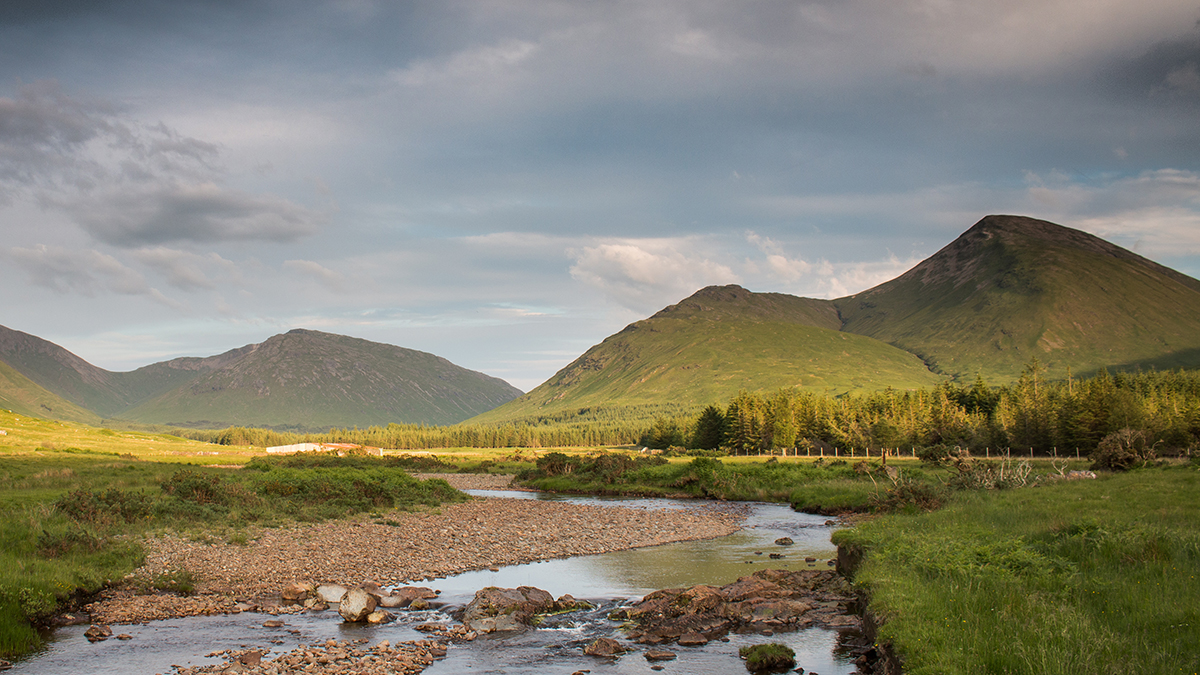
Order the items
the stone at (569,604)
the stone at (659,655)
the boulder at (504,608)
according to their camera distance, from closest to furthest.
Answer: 1. the stone at (659,655)
2. the boulder at (504,608)
3. the stone at (569,604)

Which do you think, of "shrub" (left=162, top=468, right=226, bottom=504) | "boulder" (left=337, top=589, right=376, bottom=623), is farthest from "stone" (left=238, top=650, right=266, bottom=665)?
A: "shrub" (left=162, top=468, right=226, bottom=504)

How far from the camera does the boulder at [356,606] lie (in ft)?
73.8

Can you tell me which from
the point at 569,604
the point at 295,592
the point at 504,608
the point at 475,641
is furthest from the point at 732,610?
the point at 295,592

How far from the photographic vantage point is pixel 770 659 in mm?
17766

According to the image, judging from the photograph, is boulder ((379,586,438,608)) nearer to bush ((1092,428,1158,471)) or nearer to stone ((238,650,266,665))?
stone ((238,650,266,665))

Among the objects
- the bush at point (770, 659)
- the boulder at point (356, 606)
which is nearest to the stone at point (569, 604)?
the boulder at point (356, 606)

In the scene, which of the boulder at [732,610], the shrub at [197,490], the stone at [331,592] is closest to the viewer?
the boulder at [732,610]

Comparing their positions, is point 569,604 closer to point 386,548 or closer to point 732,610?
point 732,610

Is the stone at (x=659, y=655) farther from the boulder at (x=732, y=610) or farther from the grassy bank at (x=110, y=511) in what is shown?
the grassy bank at (x=110, y=511)

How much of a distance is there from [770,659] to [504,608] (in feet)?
31.5

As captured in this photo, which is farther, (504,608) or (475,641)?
(504,608)

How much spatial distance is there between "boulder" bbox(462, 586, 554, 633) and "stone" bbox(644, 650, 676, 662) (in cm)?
521

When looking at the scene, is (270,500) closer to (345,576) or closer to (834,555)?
(345,576)

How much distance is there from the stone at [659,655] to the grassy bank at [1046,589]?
5.77 metres
